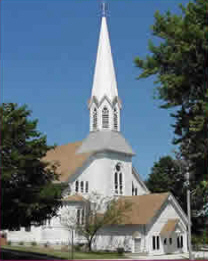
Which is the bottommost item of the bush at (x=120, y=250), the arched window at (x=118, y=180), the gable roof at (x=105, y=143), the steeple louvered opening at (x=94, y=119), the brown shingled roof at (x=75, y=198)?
the bush at (x=120, y=250)

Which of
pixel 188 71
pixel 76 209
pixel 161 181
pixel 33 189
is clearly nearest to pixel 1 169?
pixel 33 189

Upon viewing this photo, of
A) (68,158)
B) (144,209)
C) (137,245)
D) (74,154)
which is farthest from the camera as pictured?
(74,154)

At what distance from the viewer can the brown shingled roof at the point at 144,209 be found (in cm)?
4178

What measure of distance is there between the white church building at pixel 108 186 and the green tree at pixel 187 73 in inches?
764

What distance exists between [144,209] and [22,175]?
20.5 m

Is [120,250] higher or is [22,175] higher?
[22,175]

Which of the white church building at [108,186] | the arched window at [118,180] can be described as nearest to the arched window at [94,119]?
the white church building at [108,186]

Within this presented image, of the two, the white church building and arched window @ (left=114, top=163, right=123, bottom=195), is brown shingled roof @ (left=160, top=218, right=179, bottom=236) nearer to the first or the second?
the white church building

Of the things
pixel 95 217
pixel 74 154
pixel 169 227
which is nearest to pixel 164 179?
pixel 74 154

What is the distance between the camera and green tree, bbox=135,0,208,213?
1875 centimetres

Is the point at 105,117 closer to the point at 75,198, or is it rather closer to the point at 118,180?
the point at 118,180

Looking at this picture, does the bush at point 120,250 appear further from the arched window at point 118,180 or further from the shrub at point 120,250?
the arched window at point 118,180

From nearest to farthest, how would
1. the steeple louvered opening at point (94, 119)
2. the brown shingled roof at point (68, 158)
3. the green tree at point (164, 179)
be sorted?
the brown shingled roof at point (68, 158) < the steeple louvered opening at point (94, 119) < the green tree at point (164, 179)

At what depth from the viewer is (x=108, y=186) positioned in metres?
47.8
